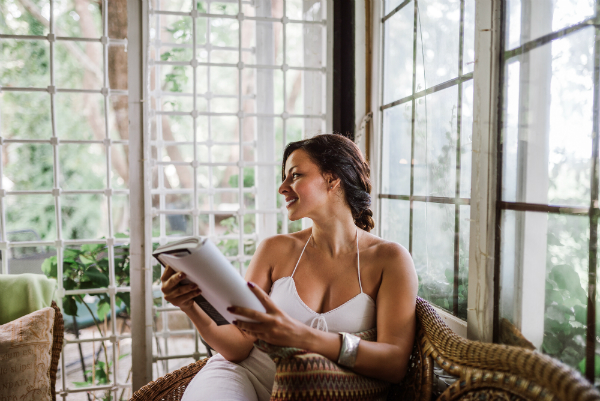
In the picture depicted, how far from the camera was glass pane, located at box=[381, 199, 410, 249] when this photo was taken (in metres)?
1.82

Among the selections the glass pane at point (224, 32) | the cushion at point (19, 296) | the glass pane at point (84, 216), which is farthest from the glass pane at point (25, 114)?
the cushion at point (19, 296)

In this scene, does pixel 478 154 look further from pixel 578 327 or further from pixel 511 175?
pixel 578 327

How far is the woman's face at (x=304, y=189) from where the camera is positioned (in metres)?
1.47

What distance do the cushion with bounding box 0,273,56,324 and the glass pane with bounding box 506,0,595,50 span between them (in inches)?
75.9

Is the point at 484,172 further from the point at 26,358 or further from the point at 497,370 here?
the point at 26,358

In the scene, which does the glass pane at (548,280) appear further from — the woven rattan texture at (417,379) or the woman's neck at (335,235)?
the woman's neck at (335,235)

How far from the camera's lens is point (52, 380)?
5.41ft

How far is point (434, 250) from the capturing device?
5.26 ft

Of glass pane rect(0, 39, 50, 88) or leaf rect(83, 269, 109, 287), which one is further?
glass pane rect(0, 39, 50, 88)

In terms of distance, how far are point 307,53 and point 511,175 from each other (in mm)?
1404

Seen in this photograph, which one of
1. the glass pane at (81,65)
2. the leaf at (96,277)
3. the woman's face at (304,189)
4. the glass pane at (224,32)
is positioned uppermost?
the glass pane at (224,32)

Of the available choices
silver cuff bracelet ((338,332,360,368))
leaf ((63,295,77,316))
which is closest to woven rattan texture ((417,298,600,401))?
silver cuff bracelet ((338,332,360,368))

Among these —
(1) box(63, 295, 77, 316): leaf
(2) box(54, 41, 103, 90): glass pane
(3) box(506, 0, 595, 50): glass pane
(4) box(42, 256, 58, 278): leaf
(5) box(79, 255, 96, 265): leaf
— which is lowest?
(1) box(63, 295, 77, 316): leaf

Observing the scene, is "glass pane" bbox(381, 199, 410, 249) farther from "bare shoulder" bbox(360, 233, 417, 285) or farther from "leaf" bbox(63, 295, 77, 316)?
"leaf" bbox(63, 295, 77, 316)
